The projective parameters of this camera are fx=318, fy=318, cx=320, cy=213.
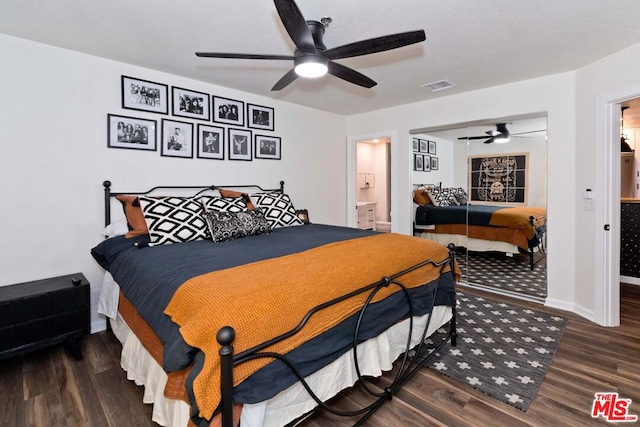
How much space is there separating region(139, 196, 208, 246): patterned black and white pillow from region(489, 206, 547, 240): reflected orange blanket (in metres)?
3.45

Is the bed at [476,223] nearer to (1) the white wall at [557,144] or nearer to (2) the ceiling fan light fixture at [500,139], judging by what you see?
(1) the white wall at [557,144]

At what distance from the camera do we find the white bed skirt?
1.43 metres

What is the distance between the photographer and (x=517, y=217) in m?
3.83

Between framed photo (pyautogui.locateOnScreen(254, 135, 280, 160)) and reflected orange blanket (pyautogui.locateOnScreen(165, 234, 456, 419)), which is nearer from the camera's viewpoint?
reflected orange blanket (pyautogui.locateOnScreen(165, 234, 456, 419))

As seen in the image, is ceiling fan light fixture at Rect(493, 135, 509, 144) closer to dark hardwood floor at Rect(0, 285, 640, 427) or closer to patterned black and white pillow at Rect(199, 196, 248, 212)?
dark hardwood floor at Rect(0, 285, 640, 427)

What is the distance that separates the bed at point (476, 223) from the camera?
3746 millimetres

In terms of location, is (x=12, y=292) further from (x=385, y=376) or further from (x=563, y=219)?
(x=563, y=219)

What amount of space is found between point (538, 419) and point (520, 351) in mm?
785

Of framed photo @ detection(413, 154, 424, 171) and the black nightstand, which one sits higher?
framed photo @ detection(413, 154, 424, 171)

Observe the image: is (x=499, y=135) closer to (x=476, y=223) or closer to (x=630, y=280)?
(x=476, y=223)

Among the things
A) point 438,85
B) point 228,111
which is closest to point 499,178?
point 438,85

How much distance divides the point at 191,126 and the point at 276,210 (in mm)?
1305

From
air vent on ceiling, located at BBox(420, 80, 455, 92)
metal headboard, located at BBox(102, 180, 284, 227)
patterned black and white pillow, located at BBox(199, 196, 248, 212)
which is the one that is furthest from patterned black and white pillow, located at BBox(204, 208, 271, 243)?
air vent on ceiling, located at BBox(420, 80, 455, 92)

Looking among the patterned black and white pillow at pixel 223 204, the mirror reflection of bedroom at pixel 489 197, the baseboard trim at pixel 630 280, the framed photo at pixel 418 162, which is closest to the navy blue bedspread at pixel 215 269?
the patterned black and white pillow at pixel 223 204
